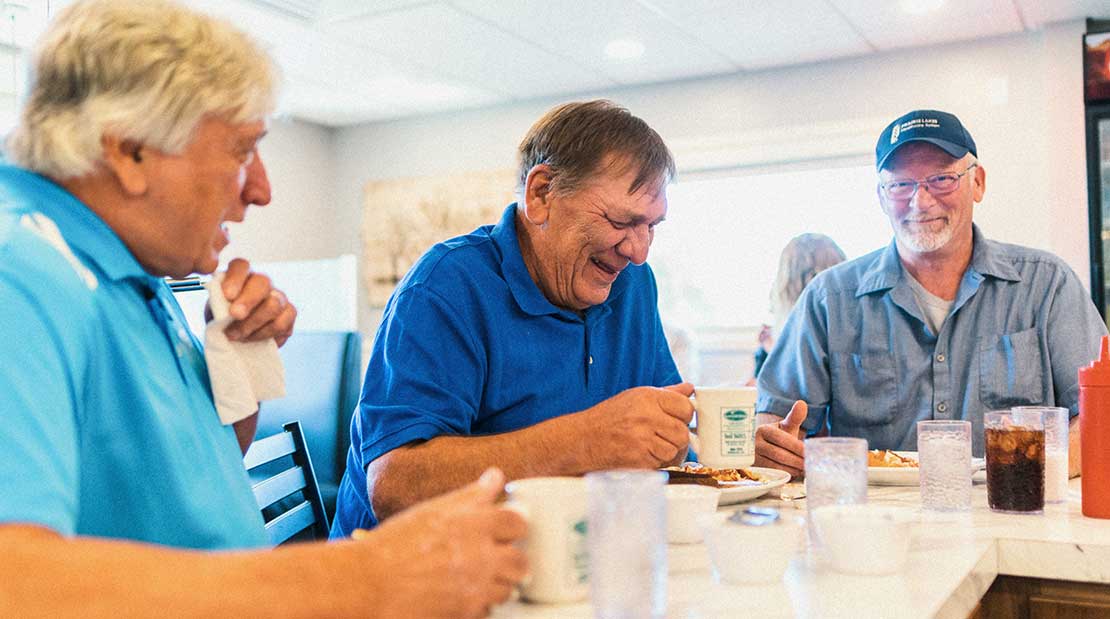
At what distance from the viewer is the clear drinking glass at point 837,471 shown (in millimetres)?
1286

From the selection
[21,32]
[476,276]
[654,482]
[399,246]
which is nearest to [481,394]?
[476,276]

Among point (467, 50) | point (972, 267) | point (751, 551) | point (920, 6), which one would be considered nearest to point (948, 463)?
point (751, 551)

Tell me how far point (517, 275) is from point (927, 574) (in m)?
0.85

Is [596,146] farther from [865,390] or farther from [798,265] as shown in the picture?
[798,265]

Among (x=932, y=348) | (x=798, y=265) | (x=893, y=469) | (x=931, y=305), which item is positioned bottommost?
(x=893, y=469)

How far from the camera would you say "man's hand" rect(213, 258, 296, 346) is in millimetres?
1153

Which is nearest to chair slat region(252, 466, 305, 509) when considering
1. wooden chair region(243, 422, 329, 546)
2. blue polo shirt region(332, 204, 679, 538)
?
wooden chair region(243, 422, 329, 546)

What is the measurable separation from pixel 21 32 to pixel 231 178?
4.64m

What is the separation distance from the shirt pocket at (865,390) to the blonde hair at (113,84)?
5.46ft

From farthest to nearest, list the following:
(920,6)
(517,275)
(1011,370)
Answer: (920,6) → (1011,370) → (517,275)

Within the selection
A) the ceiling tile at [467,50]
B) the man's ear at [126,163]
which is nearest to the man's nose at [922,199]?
the man's ear at [126,163]

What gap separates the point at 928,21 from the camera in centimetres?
504

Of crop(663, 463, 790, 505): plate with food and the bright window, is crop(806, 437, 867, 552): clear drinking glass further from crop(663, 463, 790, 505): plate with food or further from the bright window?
the bright window

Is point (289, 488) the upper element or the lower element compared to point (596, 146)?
lower
